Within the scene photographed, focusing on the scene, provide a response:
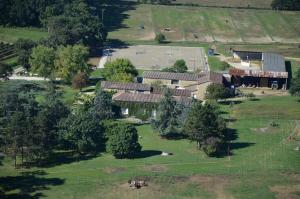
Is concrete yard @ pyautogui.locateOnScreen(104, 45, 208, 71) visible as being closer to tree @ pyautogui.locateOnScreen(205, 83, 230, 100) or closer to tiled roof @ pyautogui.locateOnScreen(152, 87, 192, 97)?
tiled roof @ pyautogui.locateOnScreen(152, 87, 192, 97)

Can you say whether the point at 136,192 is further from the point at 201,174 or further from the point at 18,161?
the point at 18,161

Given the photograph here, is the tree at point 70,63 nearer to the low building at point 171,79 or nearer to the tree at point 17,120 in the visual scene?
the low building at point 171,79

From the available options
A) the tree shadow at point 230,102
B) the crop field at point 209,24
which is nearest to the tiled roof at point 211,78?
the tree shadow at point 230,102

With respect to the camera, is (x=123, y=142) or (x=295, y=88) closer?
(x=123, y=142)

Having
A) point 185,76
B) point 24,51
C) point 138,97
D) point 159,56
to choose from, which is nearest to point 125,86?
point 138,97

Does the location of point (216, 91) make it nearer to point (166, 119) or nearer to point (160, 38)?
point (166, 119)

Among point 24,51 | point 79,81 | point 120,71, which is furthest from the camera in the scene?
point 24,51

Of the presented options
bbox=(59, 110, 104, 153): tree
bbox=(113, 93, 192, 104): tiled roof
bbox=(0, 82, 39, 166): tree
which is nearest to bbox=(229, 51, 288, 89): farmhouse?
bbox=(113, 93, 192, 104): tiled roof
